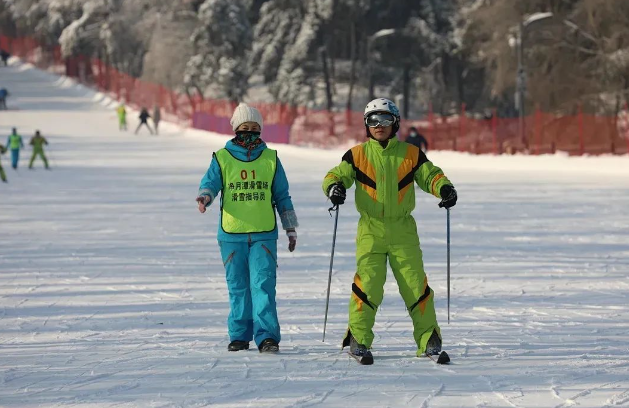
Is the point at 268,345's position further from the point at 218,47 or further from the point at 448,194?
the point at 218,47

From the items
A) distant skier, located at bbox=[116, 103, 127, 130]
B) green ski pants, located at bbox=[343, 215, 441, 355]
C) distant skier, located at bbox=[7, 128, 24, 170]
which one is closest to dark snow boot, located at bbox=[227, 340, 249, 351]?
green ski pants, located at bbox=[343, 215, 441, 355]

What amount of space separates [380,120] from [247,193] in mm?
915

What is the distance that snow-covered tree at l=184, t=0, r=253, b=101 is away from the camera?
7019 cm

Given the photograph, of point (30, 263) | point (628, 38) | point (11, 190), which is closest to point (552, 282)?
point (30, 263)

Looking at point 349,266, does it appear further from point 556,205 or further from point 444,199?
point 556,205

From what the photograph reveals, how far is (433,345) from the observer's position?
6.95 m

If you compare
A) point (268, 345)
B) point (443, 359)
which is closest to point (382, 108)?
point (443, 359)

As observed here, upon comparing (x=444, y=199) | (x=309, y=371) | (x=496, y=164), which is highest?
(x=444, y=199)

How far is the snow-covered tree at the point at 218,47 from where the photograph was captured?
70.2m

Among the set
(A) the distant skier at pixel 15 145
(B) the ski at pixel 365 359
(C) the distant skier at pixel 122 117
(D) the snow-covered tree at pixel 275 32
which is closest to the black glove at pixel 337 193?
(B) the ski at pixel 365 359

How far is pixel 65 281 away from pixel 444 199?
211 inches

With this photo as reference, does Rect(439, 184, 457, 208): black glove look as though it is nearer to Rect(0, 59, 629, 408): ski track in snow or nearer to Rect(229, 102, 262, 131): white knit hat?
Rect(0, 59, 629, 408): ski track in snow

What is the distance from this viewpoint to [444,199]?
22.5 ft

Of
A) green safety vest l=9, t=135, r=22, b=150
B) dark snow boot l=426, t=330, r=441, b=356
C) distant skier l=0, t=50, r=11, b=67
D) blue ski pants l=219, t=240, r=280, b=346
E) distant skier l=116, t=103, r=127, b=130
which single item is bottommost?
distant skier l=116, t=103, r=127, b=130
